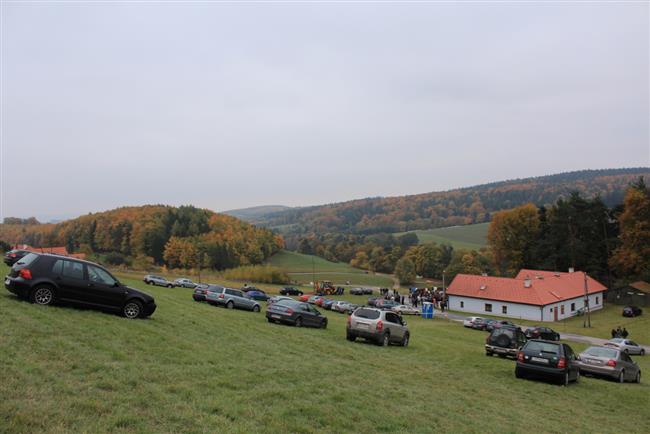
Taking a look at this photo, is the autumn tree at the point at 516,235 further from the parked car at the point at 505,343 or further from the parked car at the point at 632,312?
the parked car at the point at 505,343

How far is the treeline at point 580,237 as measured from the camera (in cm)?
7131

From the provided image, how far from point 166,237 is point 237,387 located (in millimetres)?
134424

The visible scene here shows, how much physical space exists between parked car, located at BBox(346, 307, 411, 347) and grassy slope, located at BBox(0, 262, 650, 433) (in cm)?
255

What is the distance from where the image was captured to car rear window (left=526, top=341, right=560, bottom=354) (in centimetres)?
1655

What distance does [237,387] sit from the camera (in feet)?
29.7

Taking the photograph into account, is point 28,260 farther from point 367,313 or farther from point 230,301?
point 230,301

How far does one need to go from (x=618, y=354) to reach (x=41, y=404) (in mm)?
20421

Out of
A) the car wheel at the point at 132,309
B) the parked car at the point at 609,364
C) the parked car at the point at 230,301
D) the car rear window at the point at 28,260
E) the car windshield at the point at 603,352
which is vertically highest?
the car rear window at the point at 28,260

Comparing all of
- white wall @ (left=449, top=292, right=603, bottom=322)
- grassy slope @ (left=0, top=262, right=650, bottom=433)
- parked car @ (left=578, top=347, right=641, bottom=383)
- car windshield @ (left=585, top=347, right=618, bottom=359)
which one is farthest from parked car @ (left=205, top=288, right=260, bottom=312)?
white wall @ (left=449, top=292, right=603, bottom=322)

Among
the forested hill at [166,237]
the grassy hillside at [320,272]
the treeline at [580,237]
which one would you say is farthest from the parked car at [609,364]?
the forested hill at [166,237]

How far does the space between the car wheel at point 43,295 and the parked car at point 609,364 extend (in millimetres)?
18938

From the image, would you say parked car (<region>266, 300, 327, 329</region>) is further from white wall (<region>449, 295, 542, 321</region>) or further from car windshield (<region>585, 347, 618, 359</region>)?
white wall (<region>449, 295, 542, 321</region>)

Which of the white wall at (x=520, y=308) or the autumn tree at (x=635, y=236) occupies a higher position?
the autumn tree at (x=635, y=236)

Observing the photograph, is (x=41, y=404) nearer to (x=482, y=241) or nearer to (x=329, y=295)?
(x=329, y=295)
